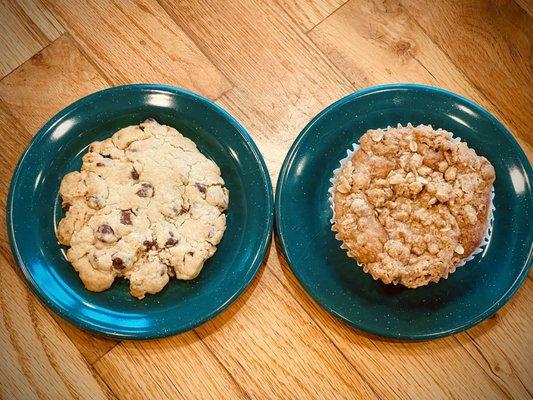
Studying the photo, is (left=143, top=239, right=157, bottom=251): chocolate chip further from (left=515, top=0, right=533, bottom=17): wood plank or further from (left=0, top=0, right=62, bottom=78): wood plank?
(left=515, top=0, right=533, bottom=17): wood plank

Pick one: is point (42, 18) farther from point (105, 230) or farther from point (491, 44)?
point (491, 44)

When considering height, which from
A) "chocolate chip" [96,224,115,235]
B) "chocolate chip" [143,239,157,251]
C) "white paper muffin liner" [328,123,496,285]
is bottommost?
"chocolate chip" [143,239,157,251]

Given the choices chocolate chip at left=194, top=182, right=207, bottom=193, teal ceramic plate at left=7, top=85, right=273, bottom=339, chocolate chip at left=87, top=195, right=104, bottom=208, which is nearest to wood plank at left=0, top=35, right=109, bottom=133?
teal ceramic plate at left=7, top=85, right=273, bottom=339

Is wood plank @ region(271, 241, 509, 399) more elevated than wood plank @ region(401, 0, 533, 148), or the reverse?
wood plank @ region(401, 0, 533, 148)

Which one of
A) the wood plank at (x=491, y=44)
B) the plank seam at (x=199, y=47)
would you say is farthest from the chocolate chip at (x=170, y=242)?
the wood plank at (x=491, y=44)

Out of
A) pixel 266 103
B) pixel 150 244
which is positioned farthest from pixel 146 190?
pixel 266 103

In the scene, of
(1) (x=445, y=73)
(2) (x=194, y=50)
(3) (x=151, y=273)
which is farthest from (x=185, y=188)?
(1) (x=445, y=73)
